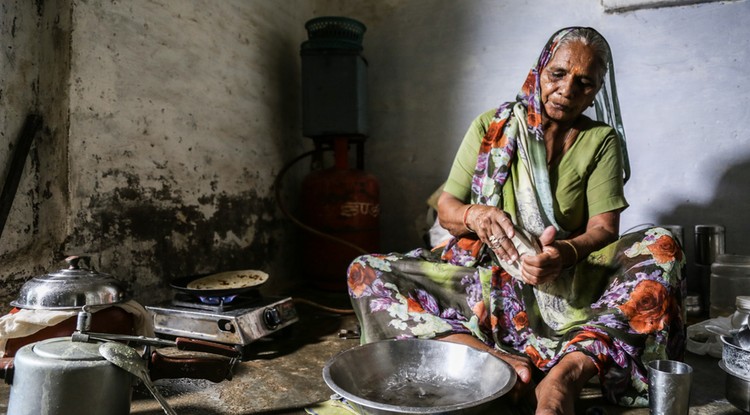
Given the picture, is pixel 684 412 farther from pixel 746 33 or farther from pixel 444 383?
pixel 746 33

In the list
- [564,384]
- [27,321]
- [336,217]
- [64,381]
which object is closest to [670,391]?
[564,384]

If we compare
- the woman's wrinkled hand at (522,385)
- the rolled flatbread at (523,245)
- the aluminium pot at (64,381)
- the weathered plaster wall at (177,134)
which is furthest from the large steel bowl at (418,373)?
the weathered plaster wall at (177,134)

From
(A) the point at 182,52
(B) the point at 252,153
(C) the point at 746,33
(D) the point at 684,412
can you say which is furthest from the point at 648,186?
(A) the point at 182,52

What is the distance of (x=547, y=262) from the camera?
54.9 inches

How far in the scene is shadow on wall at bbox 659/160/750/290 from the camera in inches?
100

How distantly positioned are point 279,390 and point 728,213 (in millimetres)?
2500

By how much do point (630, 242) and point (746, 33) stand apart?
183 cm

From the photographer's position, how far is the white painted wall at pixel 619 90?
2.56m

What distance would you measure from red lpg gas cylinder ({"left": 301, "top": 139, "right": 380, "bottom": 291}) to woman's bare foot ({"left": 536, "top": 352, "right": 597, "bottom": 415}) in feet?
5.69

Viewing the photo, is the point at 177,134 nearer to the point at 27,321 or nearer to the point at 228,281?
the point at 228,281

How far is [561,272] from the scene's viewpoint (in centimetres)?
154

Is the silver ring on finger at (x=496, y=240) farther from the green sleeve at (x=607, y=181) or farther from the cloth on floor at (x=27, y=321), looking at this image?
the cloth on floor at (x=27, y=321)

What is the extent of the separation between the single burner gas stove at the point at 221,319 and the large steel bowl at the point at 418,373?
59 centimetres

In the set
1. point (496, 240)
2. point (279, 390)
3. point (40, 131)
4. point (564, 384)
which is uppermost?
point (40, 131)
